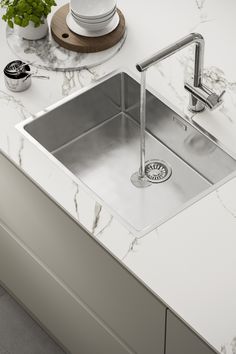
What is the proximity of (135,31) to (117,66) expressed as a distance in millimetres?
171

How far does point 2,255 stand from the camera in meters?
2.71

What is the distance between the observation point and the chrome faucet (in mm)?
2131

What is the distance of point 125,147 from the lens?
2.50 meters

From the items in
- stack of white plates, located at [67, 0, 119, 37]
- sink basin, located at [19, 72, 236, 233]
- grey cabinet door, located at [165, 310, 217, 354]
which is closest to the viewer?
grey cabinet door, located at [165, 310, 217, 354]

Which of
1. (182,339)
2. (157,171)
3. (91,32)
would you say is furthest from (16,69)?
(182,339)

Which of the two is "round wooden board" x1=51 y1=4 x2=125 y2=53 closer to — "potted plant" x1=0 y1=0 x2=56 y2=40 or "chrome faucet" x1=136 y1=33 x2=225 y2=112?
"potted plant" x1=0 y1=0 x2=56 y2=40

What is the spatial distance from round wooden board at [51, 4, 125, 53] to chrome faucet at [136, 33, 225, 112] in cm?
31

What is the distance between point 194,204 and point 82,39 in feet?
2.33

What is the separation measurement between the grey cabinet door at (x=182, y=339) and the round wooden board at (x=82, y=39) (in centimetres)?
93

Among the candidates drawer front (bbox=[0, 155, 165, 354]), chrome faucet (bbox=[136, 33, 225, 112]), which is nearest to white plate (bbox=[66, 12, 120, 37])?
chrome faucet (bbox=[136, 33, 225, 112])

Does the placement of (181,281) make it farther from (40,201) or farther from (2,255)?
(2,255)

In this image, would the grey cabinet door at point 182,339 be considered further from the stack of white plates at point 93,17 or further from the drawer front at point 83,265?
the stack of white plates at point 93,17

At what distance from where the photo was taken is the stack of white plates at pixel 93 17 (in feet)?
8.02

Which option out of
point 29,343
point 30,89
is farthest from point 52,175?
point 29,343
